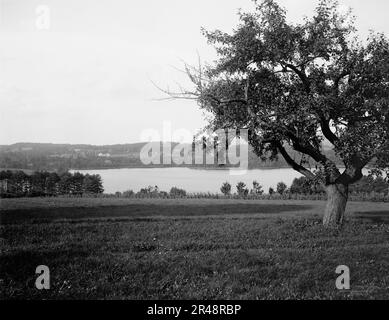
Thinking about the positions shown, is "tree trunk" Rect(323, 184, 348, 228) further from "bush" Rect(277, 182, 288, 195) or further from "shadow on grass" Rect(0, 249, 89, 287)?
"bush" Rect(277, 182, 288, 195)

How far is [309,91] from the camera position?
2011cm

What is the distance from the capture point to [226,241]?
15852 millimetres

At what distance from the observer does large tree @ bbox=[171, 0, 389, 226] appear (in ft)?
60.0

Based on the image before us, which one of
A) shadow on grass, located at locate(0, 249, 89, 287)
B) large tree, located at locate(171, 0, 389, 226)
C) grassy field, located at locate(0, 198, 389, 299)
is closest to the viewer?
grassy field, located at locate(0, 198, 389, 299)

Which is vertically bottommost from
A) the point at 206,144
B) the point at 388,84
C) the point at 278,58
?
the point at 206,144

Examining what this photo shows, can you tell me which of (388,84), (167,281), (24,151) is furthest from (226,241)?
(24,151)

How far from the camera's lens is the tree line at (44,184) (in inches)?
2050

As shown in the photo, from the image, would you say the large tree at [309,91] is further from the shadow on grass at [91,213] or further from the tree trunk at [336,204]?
the shadow on grass at [91,213]

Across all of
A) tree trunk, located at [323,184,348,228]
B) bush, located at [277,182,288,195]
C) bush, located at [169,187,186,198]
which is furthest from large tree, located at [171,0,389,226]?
bush, located at [277,182,288,195]

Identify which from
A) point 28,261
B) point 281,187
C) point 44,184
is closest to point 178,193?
point 281,187

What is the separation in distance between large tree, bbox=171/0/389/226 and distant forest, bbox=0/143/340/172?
35.4 metres

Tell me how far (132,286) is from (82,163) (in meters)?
73.5

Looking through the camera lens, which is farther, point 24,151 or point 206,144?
point 24,151
